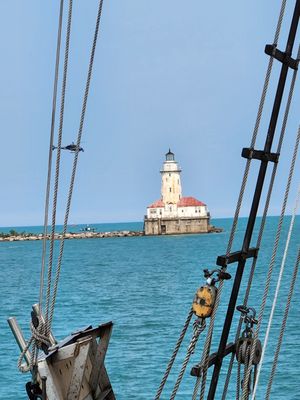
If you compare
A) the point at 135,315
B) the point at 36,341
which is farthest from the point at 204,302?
the point at 135,315

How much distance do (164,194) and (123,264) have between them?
227 feet

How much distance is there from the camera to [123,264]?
112 metres

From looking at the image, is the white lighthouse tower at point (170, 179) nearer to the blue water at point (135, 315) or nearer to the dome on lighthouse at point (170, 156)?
the dome on lighthouse at point (170, 156)

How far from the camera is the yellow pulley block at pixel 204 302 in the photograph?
20.5 feet

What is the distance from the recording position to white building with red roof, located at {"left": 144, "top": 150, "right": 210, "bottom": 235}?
579ft

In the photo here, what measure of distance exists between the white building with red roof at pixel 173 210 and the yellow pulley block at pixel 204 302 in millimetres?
168410

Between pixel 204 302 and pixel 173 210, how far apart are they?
17905cm

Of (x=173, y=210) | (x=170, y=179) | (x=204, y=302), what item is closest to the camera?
(x=204, y=302)

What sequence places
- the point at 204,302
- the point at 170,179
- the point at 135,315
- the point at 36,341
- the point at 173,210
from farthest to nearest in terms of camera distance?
the point at 173,210 < the point at 170,179 < the point at 135,315 < the point at 36,341 < the point at 204,302

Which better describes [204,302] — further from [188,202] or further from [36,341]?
[188,202]

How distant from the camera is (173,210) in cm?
18525

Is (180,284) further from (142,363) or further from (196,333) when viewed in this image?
(196,333)

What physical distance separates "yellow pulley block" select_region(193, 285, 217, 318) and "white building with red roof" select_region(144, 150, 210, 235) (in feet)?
553

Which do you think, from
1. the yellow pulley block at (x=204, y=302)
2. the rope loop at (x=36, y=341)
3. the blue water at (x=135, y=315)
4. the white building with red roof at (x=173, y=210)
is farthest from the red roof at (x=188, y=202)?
the yellow pulley block at (x=204, y=302)
